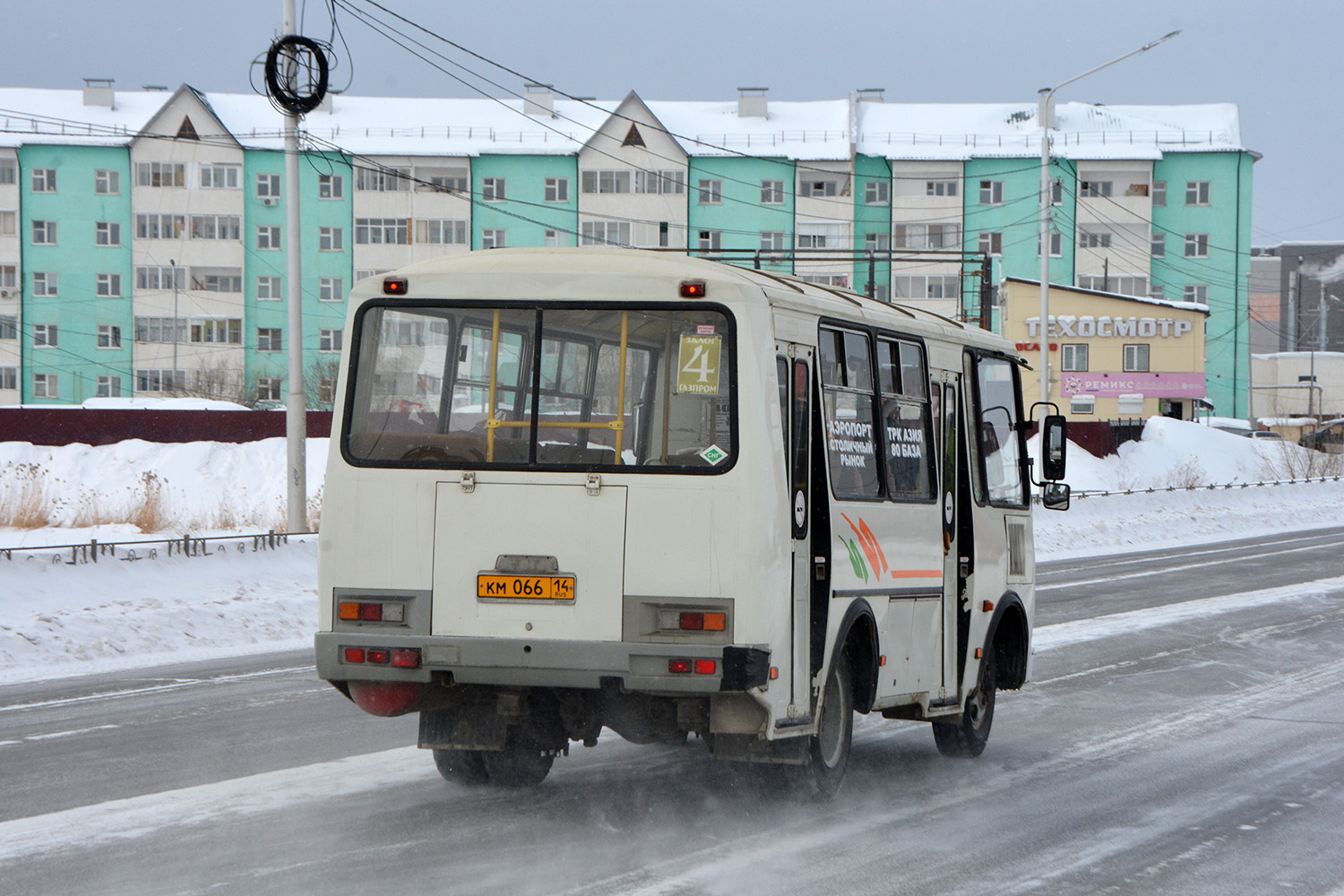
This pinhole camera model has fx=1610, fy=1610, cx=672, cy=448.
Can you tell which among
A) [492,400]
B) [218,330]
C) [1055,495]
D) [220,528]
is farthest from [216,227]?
[492,400]

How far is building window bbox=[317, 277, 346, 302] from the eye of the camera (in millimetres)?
80250

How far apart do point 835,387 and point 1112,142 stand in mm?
79815

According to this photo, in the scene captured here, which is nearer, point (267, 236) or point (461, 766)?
point (461, 766)

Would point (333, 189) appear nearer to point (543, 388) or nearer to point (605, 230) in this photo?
point (605, 230)

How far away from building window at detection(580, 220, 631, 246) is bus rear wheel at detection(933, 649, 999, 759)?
2804 inches

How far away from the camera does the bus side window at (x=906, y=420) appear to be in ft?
27.2

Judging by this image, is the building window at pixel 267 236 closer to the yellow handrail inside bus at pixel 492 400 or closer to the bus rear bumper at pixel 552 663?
the yellow handrail inside bus at pixel 492 400

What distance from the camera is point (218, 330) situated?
79375 millimetres

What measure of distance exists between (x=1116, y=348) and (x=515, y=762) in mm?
73890

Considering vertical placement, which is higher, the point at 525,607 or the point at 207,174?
the point at 207,174

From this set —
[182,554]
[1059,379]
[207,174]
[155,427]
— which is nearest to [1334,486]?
[1059,379]

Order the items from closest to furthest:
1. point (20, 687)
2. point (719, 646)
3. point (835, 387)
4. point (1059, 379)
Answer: point (719, 646), point (835, 387), point (20, 687), point (1059, 379)

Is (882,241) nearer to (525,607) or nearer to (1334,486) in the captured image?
(1334,486)

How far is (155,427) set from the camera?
139 ft
